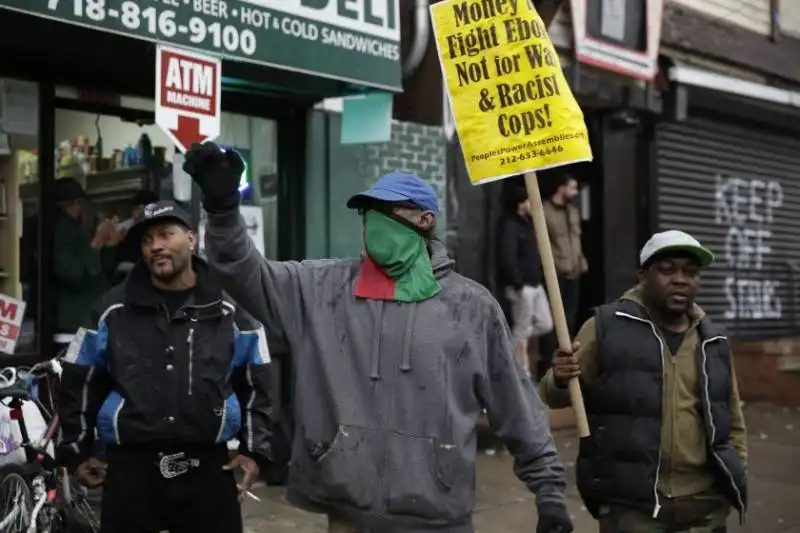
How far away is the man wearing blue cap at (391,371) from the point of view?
3.05 metres

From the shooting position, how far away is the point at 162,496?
12.9ft

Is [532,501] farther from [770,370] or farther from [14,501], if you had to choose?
[770,370]

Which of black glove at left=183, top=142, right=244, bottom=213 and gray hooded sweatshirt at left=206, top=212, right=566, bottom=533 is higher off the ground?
black glove at left=183, top=142, right=244, bottom=213

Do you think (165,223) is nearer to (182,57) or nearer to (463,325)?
(463,325)

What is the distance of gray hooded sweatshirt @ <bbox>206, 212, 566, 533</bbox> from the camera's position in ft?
10.0

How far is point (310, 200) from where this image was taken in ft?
28.2

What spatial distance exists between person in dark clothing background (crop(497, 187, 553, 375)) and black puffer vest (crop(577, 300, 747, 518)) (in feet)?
18.4

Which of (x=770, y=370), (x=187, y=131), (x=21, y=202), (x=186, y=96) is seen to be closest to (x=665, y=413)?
(x=187, y=131)

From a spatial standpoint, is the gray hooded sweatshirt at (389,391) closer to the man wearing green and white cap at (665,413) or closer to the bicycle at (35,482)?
the man wearing green and white cap at (665,413)

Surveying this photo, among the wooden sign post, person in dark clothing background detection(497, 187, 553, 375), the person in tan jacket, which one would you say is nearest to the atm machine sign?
the wooden sign post

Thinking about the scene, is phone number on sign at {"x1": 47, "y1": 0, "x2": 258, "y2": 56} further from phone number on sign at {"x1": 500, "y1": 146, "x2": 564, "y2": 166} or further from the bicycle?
phone number on sign at {"x1": 500, "y1": 146, "x2": 564, "y2": 166}

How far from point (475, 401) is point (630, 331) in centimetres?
111

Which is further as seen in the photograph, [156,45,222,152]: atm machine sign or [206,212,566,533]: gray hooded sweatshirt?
[156,45,222,152]: atm machine sign

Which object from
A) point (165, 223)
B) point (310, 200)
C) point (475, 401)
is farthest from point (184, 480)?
point (310, 200)
